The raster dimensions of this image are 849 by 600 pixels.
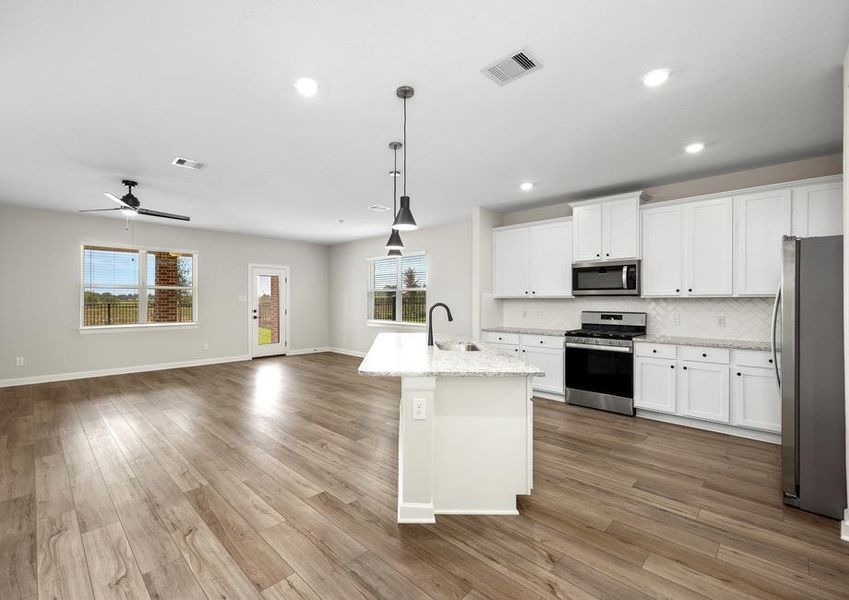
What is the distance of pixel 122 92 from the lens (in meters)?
2.52

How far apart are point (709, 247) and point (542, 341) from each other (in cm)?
205

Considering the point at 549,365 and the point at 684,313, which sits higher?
the point at 684,313

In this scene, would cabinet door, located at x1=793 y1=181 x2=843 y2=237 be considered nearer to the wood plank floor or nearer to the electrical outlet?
the wood plank floor

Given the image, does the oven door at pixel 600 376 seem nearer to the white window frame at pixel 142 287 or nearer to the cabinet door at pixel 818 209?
the cabinet door at pixel 818 209

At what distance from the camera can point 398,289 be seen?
25.6ft

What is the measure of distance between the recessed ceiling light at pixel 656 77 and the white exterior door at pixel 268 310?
24.8ft

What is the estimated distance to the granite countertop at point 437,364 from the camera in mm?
2129

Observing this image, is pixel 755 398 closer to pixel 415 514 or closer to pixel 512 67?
pixel 415 514

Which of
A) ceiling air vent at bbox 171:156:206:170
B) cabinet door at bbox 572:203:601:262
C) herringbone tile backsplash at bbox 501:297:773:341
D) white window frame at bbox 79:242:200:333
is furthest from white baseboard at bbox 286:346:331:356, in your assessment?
cabinet door at bbox 572:203:601:262

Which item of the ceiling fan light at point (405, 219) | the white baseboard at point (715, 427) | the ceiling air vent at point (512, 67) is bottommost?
the white baseboard at point (715, 427)

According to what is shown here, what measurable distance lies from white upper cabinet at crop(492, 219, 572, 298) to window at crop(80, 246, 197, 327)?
573cm

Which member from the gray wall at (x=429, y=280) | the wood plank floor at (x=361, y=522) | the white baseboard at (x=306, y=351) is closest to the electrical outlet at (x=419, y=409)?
the wood plank floor at (x=361, y=522)

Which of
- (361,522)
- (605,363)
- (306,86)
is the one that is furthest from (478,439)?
(605,363)

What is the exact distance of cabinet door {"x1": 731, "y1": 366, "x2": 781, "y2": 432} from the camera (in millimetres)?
3412
